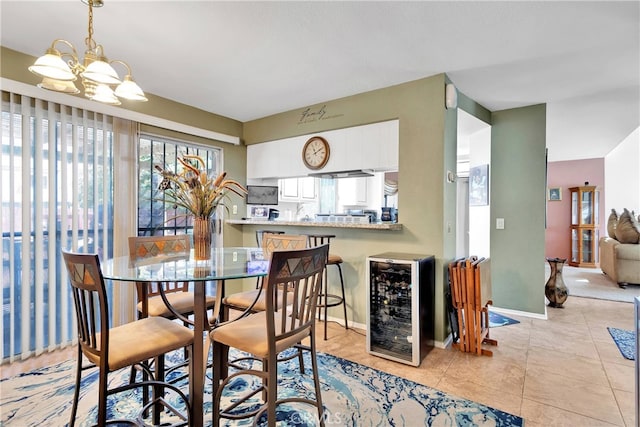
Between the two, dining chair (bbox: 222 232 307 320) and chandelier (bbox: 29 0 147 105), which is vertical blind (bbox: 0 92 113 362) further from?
dining chair (bbox: 222 232 307 320)

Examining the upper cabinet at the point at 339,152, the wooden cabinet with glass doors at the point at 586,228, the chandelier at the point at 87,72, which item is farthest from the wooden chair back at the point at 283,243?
the wooden cabinet with glass doors at the point at 586,228

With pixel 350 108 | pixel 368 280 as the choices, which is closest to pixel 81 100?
pixel 350 108

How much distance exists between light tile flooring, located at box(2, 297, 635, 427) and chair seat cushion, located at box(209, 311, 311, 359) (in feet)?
4.02

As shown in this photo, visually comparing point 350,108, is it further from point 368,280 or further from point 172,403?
point 172,403

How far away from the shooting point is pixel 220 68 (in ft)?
9.34

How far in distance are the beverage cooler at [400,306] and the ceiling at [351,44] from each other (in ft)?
5.50

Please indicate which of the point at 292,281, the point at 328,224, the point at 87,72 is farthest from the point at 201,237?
the point at 328,224

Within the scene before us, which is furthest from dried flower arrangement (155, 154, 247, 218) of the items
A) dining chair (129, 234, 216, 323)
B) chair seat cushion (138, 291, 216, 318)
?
chair seat cushion (138, 291, 216, 318)

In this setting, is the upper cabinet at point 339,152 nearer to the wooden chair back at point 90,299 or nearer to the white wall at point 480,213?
the white wall at point 480,213

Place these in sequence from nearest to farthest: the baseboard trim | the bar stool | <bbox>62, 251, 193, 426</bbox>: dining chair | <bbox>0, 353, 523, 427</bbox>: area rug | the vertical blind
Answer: <bbox>62, 251, 193, 426</bbox>: dining chair, <bbox>0, 353, 523, 427</bbox>: area rug, the vertical blind, the bar stool, the baseboard trim

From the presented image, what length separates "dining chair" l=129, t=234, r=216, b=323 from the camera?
6.88 feet

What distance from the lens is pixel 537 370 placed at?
2.49 metres

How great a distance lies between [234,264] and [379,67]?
205 cm

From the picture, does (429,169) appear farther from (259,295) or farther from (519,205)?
(259,295)
